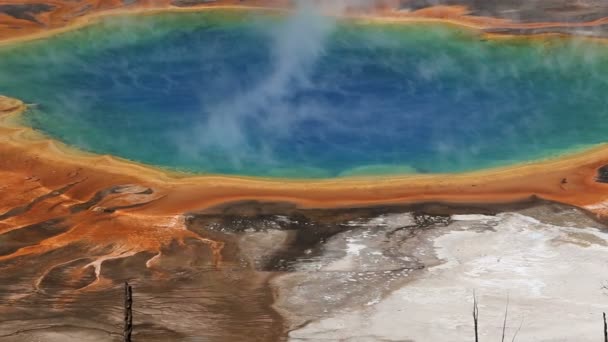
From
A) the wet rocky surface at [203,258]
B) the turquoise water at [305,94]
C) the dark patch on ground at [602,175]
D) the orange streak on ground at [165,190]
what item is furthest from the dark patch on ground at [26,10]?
the dark patch on ground at [602,175]

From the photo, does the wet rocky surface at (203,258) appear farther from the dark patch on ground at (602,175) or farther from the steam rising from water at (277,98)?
the steam rising from water at (277,98)

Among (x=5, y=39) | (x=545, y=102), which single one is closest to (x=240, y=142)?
(x=545, y=102)

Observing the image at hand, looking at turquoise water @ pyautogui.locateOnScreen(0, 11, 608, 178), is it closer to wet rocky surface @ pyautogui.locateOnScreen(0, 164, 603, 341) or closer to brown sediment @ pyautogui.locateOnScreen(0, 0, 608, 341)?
brown sediment @ pyautogui.locateOnScreen(0, 0, 608, 341)

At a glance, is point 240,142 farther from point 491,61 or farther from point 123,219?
point 491,61

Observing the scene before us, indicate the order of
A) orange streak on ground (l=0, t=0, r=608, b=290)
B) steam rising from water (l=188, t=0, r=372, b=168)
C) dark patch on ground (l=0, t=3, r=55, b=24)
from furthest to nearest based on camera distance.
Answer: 1. dark patch on ground (l=0, t=3, r=55, b=24)
2. steam rising from water (l=188, t=0, r=372, b=168)
3. orange streak on ground (l=0, t=0, r=608, b=290)

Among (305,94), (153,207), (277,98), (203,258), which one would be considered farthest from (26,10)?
(203,258)

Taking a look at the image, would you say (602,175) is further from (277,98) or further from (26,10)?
(26,10)

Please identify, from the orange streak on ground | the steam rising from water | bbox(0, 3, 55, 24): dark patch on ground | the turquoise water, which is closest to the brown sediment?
the orange streak on ground
